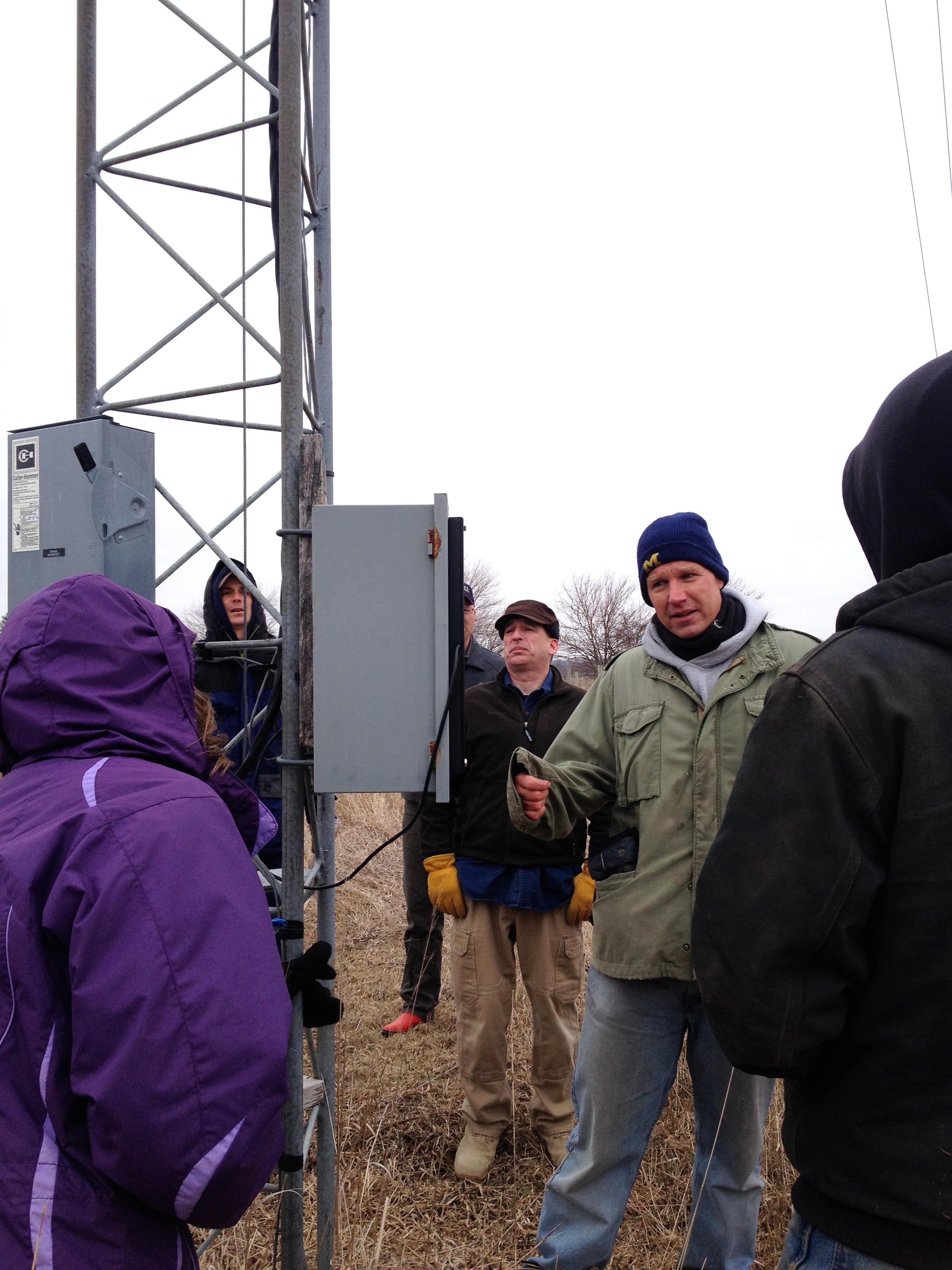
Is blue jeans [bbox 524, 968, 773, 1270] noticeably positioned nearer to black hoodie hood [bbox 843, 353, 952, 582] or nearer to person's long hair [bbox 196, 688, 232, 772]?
person's long hair [bbox 196, 688, 232, 772]

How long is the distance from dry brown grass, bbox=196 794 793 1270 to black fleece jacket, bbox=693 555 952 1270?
1.79m

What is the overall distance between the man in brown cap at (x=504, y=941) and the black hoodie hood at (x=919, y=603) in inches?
87.6

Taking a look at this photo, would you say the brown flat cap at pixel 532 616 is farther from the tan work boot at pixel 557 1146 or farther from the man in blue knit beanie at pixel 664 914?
the tan work boot at pixel 557 1146

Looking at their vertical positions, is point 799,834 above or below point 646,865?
above

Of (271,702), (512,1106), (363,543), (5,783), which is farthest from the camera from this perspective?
(512,1106)

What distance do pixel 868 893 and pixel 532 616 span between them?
7.91 ft

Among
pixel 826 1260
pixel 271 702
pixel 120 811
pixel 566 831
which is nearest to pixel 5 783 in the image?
pixel 120 811

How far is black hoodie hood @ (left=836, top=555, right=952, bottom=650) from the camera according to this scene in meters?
1.13

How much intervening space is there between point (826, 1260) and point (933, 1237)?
15 cm

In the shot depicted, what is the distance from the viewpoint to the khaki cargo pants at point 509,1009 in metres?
3.28

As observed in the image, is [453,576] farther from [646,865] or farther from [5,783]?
[5,783]

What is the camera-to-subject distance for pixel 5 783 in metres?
1.32

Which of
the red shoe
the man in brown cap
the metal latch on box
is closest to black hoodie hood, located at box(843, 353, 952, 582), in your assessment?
the metal latch on box

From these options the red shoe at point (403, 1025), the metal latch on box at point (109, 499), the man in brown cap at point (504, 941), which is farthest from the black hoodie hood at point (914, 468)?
the red shoe at point (403, 1025)
